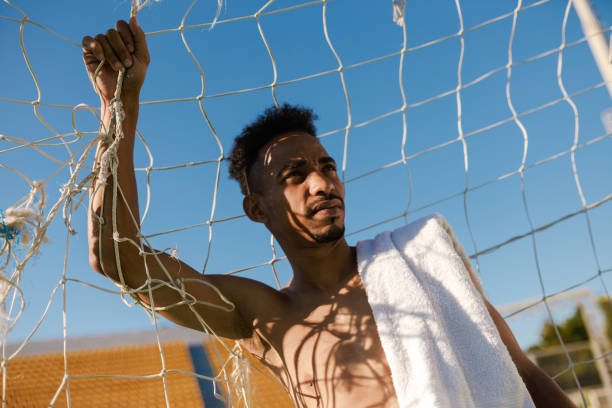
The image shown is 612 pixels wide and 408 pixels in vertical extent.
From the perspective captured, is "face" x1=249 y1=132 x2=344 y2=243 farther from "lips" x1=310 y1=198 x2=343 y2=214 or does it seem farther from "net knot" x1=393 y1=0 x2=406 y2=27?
"net knot" x1=393 y1=0 x2=406 y2=27

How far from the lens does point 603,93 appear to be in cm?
183

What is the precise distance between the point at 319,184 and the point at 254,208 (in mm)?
284

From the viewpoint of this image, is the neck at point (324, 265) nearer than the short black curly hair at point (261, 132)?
Yes

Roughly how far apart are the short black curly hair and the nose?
26 centimetres

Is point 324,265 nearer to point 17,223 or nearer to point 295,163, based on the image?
point 295,163

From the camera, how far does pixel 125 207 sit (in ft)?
3.55

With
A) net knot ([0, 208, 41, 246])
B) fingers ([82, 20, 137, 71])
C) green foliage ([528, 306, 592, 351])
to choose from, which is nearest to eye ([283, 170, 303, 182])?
fingers ([82, 20, 137, 71])

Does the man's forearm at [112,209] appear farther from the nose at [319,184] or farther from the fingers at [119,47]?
the nose at [319,184]

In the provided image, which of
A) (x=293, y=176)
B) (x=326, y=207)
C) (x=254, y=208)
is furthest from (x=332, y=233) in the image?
(x=254, y=208)

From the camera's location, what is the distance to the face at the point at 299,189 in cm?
126

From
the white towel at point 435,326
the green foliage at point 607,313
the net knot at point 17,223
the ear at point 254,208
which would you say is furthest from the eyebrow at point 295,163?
the green foliage at point 607,313

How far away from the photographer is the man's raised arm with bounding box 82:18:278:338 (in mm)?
1065

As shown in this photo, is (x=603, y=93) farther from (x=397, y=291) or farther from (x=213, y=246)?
(x=213, y=246)

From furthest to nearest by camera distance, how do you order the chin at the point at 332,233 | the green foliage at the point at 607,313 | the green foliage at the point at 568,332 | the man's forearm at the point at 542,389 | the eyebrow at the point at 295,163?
the green foliage at the point at 568,332 < the green foliage at the point at 607,313 < the eyebrow at the point at 295,163 < the chin at the point at 332,233 < the man's forearm at the point at 542,389
